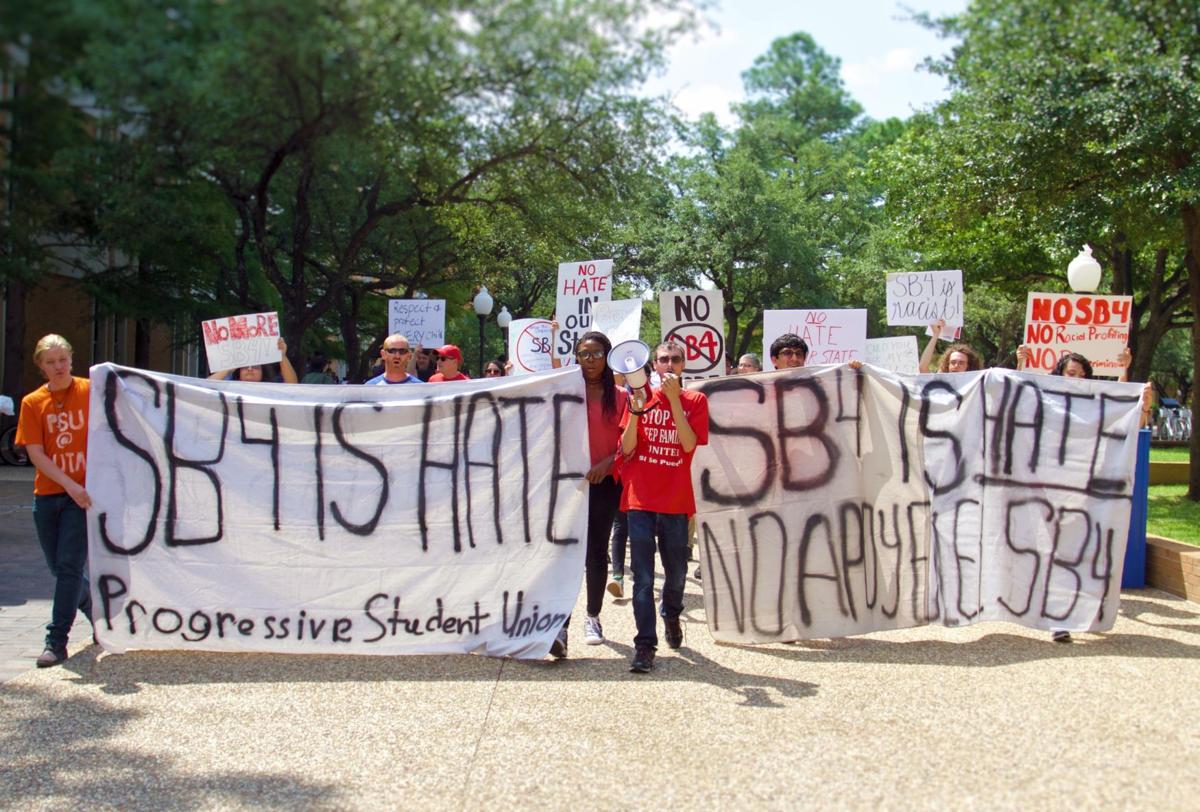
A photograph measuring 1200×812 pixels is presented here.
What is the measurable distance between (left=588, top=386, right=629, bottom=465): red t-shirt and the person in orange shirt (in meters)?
2.60

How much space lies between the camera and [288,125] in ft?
5.46

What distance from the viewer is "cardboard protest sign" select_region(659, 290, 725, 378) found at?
354 inches

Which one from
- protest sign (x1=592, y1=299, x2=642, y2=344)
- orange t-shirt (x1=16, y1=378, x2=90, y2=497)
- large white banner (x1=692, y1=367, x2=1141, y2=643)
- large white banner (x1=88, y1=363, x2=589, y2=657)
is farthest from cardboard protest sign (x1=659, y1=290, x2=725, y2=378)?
orange t-shirt (x1=16, y1=378, x2=90, y2=497)

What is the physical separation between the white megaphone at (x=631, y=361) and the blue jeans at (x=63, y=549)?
2.85m

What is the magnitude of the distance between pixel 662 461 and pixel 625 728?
1490 millimetres

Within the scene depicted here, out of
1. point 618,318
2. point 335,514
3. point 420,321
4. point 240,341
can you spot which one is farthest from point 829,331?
point 240,341

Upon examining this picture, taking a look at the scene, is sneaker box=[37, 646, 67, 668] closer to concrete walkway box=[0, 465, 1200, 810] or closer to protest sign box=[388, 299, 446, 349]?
concrete walkway box=[0, 465, 1200, 810]

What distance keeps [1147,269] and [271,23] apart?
72.0ft

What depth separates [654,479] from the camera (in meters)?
5.58

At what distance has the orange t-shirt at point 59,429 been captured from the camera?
5.53 meters

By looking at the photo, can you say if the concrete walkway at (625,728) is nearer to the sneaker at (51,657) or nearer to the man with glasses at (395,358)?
the sneaker at (51,657)

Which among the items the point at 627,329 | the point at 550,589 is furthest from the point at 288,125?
the point at 627,329

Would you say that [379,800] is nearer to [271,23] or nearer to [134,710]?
[134,710]

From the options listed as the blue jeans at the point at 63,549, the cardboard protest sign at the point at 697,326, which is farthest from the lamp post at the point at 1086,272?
the blue jeans at the point at 63,549
